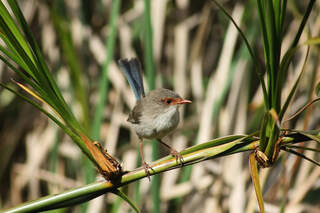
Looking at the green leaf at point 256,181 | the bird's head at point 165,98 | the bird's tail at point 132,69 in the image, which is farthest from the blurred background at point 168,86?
the green leaf at point 256,181

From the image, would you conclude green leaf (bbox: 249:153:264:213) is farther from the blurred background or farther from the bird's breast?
the blurred background

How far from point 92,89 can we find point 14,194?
3.83ft

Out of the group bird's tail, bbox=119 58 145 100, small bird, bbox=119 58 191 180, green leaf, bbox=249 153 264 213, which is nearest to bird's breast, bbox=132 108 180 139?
small bird, bbox=119 58 191 180

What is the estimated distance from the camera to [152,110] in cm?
229

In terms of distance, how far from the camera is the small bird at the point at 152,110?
7.00 ft

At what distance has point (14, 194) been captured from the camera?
3.43m

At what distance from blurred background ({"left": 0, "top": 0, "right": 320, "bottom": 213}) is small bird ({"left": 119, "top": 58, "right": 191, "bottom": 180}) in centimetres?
22

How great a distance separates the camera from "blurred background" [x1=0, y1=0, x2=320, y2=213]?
2684 mm

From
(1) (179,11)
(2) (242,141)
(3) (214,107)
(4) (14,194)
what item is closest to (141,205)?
(3) (214,107)

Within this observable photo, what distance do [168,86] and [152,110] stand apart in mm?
1167

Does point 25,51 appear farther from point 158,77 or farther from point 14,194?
point 14,194

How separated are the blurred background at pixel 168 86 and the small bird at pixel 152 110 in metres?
0.22

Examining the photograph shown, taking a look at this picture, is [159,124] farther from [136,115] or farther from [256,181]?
[256,181]

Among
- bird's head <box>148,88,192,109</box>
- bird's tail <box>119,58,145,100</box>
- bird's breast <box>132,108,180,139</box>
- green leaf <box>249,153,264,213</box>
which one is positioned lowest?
green leaf <box>249,153,264,213</box>
